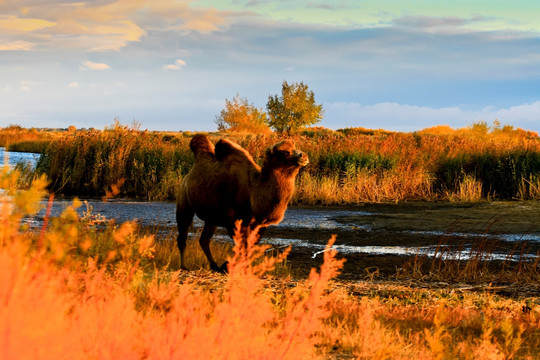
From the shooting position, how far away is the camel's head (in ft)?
18.6

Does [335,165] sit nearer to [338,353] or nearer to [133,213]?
[133,213]

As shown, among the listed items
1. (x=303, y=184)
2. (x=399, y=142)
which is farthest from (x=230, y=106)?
(x=303, y=184)

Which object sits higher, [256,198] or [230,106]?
[230,106]

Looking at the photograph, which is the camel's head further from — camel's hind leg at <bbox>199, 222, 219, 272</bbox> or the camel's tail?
camel's hind leg at <bbox>199, 222, 219, 272</bbox>

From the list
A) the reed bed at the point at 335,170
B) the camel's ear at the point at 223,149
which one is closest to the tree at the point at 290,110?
the reed bed at the point at 335,170

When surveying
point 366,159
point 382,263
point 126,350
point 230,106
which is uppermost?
point 230,106

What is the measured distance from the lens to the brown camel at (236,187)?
583 centimetres

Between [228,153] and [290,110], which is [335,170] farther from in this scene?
[290,110]

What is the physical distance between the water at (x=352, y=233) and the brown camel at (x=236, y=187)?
2605 mm

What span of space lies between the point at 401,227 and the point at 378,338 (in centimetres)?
1053

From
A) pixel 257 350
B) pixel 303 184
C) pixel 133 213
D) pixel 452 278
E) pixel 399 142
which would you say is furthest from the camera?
pixel 399 142

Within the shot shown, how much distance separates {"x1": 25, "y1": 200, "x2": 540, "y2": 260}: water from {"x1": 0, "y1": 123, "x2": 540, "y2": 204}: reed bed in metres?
2.06

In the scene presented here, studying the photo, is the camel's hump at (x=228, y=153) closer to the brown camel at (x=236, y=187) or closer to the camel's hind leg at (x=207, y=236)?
the brown camel at (x=236, y=187)

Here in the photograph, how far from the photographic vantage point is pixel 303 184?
1939cm
